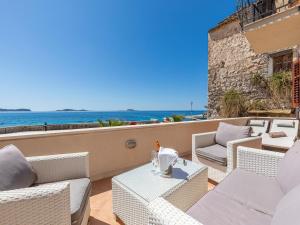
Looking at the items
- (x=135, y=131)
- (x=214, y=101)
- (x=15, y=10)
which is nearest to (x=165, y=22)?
(x=214, y=101)

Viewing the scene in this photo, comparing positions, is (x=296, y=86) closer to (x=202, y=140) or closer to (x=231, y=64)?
(x=202, y=140)

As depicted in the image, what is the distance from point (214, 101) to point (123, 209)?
29.2 feet

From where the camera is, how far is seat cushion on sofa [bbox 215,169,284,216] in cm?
121

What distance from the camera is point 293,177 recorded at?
1.23m

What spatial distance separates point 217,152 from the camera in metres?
2.51

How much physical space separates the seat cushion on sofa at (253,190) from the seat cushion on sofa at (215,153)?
22.3 inches

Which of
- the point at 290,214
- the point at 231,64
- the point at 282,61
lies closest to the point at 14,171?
the point at 290,214

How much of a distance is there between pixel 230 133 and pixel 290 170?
1505mm

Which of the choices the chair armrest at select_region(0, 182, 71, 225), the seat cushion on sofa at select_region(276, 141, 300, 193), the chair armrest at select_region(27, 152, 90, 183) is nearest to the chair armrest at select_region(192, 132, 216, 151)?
the seat cushion on sofa at select_region(276, 141, 300, 193)

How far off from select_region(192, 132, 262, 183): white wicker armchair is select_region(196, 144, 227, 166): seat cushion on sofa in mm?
63

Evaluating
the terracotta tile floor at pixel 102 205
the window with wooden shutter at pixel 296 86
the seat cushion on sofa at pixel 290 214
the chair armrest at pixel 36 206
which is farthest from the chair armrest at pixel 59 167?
the window with wooden shutter at pixel 296 86

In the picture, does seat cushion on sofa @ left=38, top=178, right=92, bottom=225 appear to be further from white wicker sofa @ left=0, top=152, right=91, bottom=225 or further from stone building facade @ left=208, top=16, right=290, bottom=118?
stone building facade @ left=208, top=16, right=290, bottom=118

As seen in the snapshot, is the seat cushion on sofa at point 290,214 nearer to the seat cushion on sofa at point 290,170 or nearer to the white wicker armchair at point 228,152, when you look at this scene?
the seat cushion on sofa at point 290,170

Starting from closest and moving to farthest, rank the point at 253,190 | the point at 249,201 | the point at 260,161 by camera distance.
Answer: the point at 249,201 → the point at 253,190 → the point at 260,161
